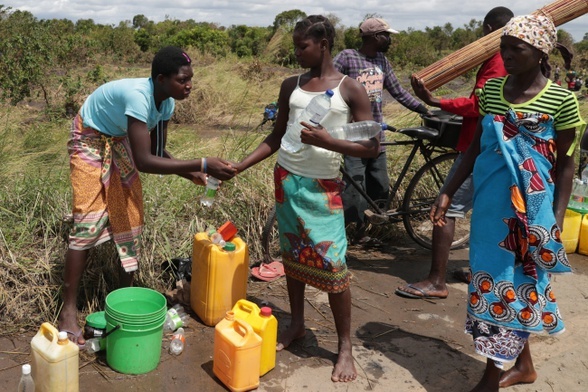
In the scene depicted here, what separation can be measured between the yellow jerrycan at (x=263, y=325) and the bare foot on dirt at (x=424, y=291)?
4.74 feet

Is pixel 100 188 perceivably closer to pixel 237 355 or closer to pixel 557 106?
pixel 237 355

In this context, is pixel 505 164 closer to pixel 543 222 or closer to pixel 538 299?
pixel 543 222

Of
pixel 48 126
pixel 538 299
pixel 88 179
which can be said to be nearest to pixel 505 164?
pixel 538 299

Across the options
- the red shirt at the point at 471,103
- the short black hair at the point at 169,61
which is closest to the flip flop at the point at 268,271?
the red shirt at the point at 471,103

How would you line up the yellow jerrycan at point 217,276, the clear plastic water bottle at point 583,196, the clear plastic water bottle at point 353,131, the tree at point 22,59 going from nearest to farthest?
the clear plastic water bottle at point 353,131 → the yellow jerrycan at point 217,276 → the clear plastic water bottle at point 583,196 → the tree at point 22,59

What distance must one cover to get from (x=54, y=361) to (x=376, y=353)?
1843mm

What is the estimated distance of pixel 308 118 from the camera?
3.08m

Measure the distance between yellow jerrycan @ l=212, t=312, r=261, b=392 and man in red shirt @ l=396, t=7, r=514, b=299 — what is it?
167cm

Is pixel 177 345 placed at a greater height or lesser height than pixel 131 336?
lesser

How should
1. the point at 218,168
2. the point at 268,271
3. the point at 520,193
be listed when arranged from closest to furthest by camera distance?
the point at 520,193 < the point at 218,168 < the point at 268,271

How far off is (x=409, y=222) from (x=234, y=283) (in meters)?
2.06

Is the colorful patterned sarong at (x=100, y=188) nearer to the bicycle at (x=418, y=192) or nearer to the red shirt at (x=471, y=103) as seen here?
the bicycle at (x=418, y=192)

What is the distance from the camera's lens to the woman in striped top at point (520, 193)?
2.76 m

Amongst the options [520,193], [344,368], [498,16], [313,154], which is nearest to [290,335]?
[344,368]
